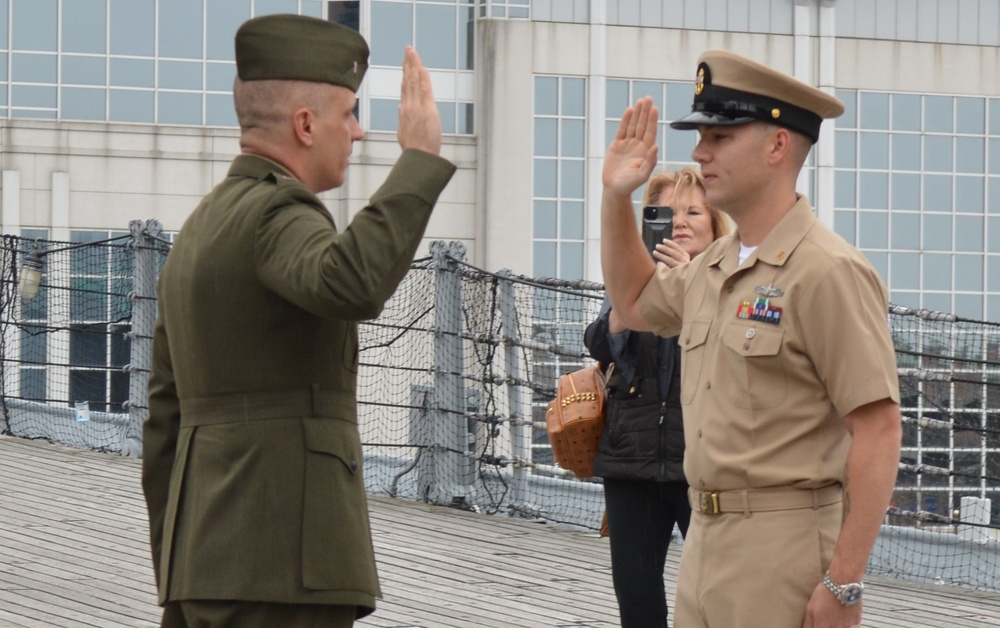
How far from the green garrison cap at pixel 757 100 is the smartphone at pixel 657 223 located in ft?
5.27

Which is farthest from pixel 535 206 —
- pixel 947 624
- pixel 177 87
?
pixel 947 624

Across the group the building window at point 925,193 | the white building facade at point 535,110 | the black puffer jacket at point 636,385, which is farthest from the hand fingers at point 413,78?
the building window at point 925,193

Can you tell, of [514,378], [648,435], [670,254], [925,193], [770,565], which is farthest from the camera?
[925,193]

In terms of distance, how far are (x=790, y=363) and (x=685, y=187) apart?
6.44ft

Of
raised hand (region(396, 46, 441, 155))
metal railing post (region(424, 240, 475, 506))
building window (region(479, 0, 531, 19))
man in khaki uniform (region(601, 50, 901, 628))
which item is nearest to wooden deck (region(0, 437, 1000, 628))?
metal railing post (region(424, 240, 475, 506))

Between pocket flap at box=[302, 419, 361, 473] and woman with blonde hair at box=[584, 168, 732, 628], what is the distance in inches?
72.9

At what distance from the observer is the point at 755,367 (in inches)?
130

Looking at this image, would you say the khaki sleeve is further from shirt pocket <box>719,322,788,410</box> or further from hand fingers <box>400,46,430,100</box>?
hand fingers <box>400,46,430,100</box>

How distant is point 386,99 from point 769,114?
3845cm

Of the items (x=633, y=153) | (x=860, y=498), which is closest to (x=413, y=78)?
(x=633, y=153)

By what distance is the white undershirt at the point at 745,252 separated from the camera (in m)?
3.47

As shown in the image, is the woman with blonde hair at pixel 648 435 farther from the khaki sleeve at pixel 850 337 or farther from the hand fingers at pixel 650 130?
the khaki sleeve at pixel 850 337

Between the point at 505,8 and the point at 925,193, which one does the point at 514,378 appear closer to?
the point at 505,8

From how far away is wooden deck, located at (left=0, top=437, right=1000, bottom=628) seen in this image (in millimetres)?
6965
